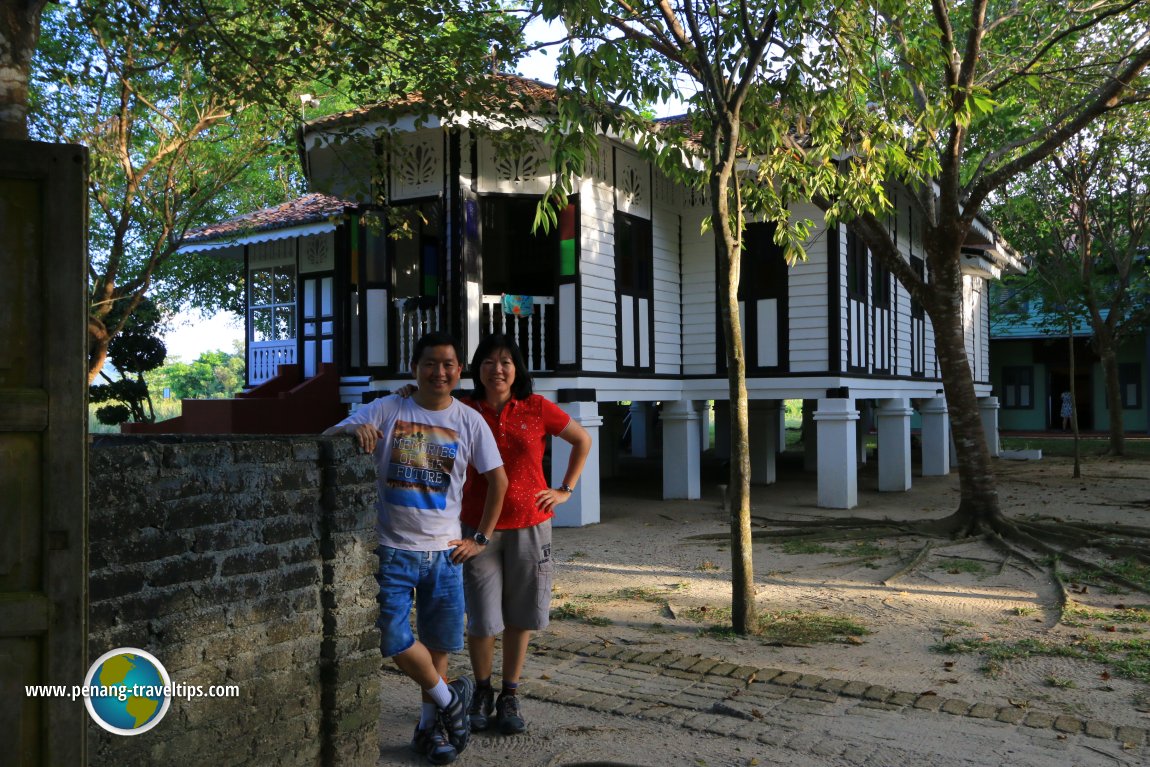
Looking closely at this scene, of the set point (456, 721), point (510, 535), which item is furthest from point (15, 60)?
point (456, 721)

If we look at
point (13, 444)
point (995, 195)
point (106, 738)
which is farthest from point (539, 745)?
point (995, 195)

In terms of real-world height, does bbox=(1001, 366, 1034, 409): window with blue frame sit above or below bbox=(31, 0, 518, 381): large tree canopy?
below

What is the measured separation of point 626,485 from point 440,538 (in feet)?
45.8

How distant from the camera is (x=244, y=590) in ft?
11.6

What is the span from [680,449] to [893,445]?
14.6ft

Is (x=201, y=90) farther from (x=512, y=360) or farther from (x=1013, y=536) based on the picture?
(x=1013, y=536)

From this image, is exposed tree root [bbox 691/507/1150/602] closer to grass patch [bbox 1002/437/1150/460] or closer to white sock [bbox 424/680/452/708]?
white sock [bbox 424/680/452/708]

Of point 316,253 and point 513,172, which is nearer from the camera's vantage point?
point 513,172

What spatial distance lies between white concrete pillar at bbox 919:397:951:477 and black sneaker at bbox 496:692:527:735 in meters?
Answer: 17.1

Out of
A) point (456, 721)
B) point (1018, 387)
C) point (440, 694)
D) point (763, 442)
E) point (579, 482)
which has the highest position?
point (1018, 387)

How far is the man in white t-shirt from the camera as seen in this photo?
4.05 metres

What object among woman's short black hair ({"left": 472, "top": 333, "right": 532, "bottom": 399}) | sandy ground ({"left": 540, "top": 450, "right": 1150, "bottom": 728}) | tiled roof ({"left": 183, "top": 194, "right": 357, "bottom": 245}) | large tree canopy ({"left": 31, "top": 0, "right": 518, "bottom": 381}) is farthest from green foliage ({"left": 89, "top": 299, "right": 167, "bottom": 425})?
woman's short black hair ({"left": 472, "top": 333, "right": 532, "bottom": 399})

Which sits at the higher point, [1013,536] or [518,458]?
[518,458]

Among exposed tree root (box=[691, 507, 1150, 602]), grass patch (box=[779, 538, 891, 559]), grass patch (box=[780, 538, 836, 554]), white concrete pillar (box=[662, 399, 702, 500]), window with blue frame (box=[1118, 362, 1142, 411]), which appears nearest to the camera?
exposed tree root (box=[691, 507, 1150, 602])
